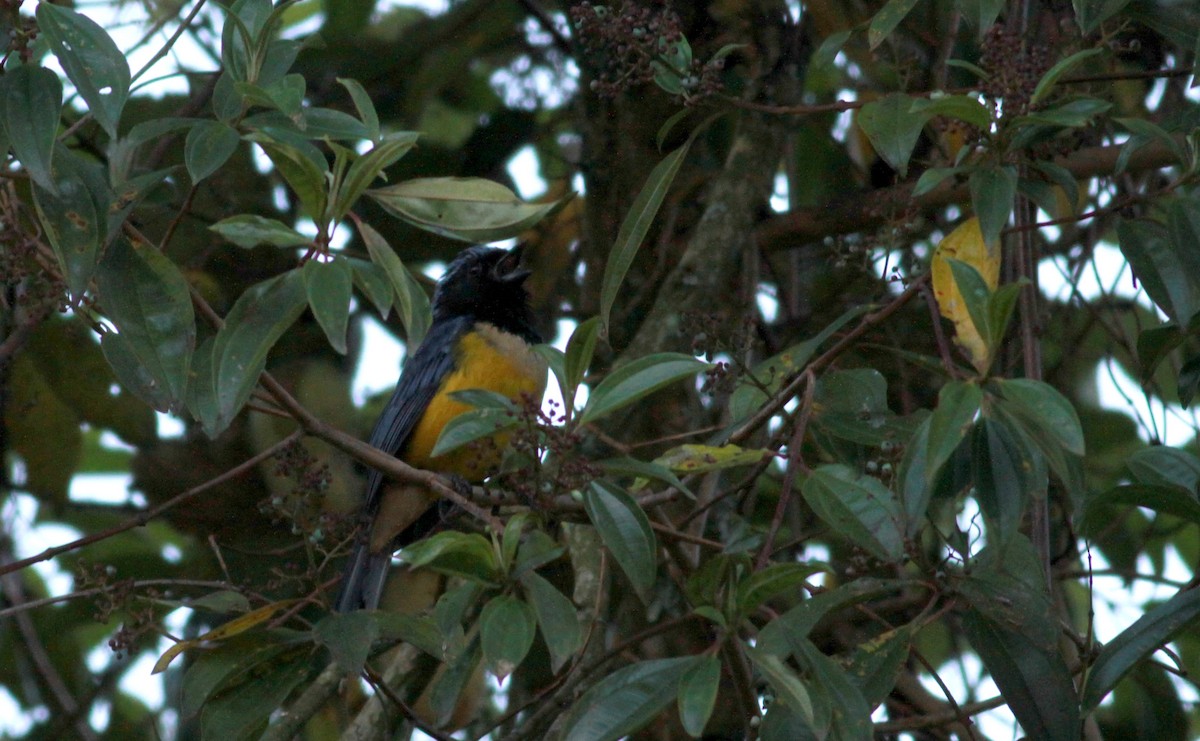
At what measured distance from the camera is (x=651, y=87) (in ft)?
15.5

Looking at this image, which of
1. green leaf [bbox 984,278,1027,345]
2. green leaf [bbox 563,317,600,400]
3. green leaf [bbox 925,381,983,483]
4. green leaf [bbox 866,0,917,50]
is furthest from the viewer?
green leaf [bbox 866,0,917,50]

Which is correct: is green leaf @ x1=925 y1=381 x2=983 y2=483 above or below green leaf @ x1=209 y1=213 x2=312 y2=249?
below

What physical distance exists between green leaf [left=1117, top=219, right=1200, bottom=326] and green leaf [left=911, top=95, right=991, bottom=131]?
1.59 feet

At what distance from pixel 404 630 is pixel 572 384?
636 millimetres

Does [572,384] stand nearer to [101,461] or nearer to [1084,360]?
[1084,360]

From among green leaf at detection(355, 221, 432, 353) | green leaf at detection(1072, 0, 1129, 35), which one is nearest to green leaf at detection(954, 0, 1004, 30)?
green leaf at detection(1072, 0, 1129, 35)

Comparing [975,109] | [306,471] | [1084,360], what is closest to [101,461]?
[306,471]

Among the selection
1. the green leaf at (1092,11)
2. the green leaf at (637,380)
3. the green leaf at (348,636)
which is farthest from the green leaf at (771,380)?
the green leaf at (348,636)

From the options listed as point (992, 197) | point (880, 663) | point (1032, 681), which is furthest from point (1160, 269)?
point (880, 663)

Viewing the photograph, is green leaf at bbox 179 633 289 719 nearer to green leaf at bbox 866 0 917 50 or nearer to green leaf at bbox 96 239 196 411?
green leaf at bbox 96 239 196 411

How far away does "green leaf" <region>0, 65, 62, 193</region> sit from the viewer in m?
2.19

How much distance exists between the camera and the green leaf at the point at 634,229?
8.73 ft

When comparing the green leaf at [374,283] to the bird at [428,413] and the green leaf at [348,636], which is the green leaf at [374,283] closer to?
the green leaf at [348,636]

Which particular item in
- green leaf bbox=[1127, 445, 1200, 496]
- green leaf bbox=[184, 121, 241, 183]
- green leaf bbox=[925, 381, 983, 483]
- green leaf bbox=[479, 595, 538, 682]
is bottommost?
green leaf bbox=[479, 595, 538, 682]
